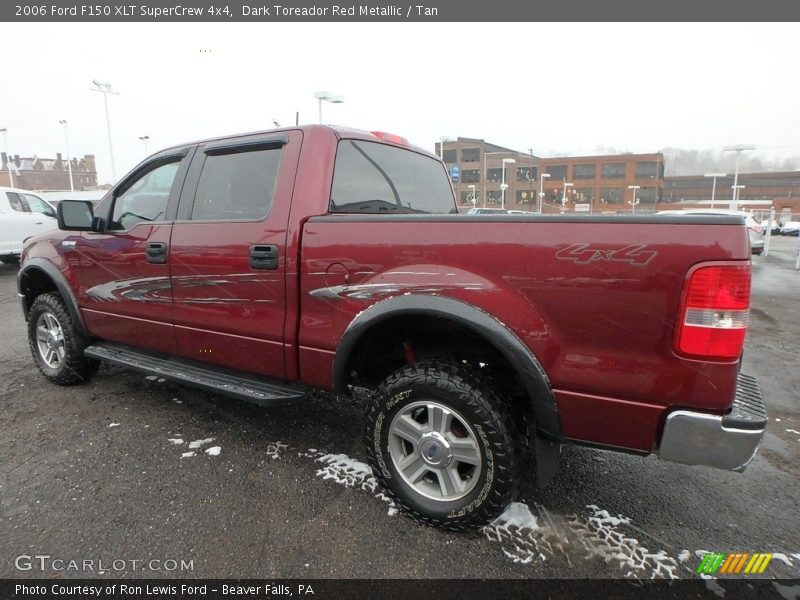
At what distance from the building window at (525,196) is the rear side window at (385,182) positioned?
75.4 metres

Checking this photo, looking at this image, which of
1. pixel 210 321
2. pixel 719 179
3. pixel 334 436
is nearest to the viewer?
pixel 210 321

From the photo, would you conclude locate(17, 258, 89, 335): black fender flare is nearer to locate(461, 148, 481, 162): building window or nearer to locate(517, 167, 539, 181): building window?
locate(517, 167, 539, 181): building window

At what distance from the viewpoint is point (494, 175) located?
78.6 meters

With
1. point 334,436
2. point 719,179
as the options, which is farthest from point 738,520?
point 719,179

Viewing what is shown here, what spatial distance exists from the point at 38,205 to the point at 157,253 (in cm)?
1115

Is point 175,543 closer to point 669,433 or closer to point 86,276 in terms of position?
point 669,433

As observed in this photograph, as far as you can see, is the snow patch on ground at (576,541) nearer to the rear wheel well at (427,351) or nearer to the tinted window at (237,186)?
the rear wheel well at (427,351)

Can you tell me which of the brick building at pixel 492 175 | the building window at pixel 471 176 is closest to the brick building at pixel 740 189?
the brick building at pixel 492 175

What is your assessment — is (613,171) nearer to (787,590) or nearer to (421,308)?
(787,590)

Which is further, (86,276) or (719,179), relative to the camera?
(719,179)

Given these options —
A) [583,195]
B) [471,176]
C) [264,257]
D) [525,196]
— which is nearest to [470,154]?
[471,176]

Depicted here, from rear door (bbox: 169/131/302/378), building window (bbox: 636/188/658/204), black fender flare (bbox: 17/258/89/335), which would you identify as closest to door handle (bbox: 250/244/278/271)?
rear door (bbox: 169/131/302/378)

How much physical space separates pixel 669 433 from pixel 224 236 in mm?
2542

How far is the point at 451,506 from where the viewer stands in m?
2.28
